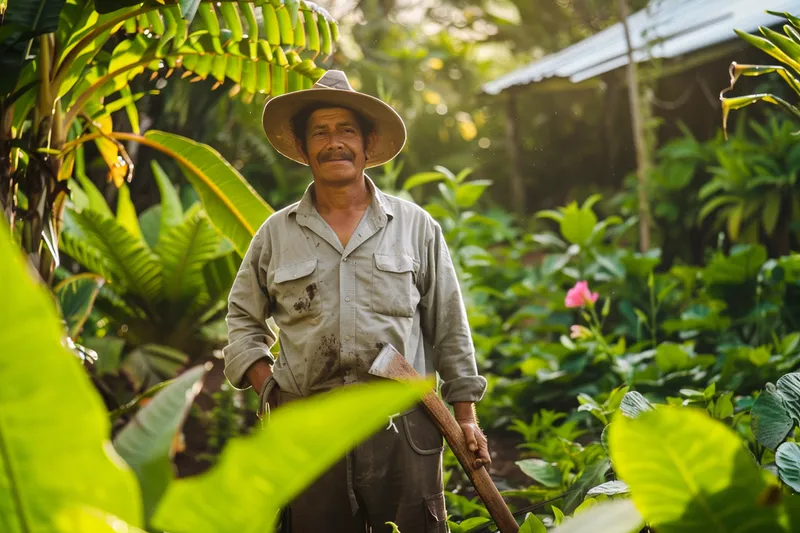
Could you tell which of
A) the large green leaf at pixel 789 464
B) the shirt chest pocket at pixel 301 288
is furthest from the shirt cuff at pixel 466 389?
the large green leaf at pixel 789 464

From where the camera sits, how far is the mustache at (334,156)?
2.40m

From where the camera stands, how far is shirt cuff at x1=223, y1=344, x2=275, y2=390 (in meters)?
2.41

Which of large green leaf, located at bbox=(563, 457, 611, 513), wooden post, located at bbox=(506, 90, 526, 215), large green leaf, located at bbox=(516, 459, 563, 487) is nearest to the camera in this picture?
large green leaf, located at bbox=(563, 457, 611, 513)

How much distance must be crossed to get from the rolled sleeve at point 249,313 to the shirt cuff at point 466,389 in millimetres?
524

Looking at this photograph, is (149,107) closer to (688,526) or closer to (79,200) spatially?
(79,200)

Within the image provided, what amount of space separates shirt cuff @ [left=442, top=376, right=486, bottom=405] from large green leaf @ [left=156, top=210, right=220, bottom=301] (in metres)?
3.52

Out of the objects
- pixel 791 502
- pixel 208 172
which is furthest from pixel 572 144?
pixel 791 502

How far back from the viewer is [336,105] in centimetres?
249

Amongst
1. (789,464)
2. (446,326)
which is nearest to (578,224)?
(446,326)

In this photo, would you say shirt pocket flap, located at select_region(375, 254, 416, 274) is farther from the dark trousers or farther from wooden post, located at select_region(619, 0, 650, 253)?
wooden post, located at select_region(619, 0, 650, 253)

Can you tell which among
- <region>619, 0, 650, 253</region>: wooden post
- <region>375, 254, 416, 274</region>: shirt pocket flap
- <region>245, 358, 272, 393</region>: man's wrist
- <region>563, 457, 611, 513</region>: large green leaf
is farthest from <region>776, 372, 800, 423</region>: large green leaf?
<region>619, 0, 650, 253</region>: wooden post

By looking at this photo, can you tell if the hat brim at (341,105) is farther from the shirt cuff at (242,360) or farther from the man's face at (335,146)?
the shirt cuff at (242,360)

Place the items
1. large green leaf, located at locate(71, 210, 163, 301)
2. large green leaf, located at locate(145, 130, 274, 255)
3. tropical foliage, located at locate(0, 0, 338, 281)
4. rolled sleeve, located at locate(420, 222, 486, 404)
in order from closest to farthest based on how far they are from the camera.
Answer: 1. rolled sleeve, located at locate(420, 222, 486, 404)
2. tropical foliage, located at locate(0, 0, 338, 281)
3. large green leaf, located at locate(145, 130, 274, 255)
4. large green leaf, located at locate(71, 210, 163, 301)

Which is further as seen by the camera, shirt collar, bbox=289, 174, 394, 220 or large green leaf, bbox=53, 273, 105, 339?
large green leaf, bbox=53, 273, 105, 339
